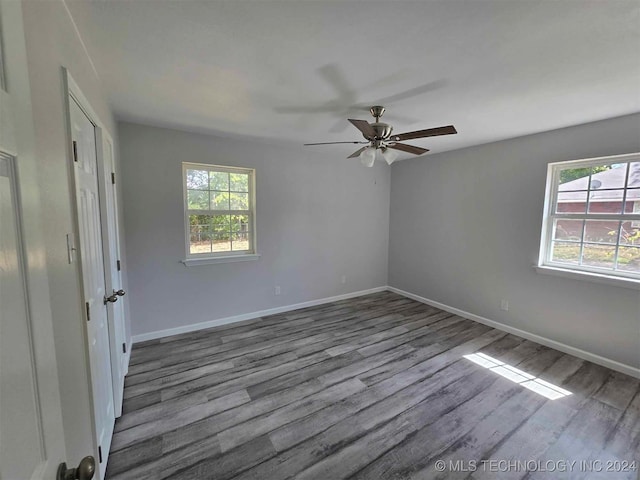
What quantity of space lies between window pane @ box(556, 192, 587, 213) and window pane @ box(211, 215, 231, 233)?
3.95m

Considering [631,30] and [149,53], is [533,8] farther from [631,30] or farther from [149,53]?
[149,53]

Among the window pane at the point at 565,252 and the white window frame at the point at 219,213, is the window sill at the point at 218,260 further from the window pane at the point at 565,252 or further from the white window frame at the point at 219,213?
the window pane at the point at 565,252

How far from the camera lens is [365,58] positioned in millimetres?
1652

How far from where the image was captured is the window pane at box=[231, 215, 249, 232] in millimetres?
3668

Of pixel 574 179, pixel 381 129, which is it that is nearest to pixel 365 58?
pixel 381 129

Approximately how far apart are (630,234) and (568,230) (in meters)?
0.47

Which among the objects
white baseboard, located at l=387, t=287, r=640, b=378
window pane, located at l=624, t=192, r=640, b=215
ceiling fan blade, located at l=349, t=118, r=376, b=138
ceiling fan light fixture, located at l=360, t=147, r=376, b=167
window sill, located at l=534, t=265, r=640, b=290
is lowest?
white baseboard, located at l=387, t=287, r=640, b=378

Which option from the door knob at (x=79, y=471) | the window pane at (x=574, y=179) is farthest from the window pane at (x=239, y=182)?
the window pane at (x=574, y=179)

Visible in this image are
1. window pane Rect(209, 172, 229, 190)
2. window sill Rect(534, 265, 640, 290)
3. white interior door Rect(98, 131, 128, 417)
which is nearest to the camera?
white interior door Rect(98, 131, 128, 417)

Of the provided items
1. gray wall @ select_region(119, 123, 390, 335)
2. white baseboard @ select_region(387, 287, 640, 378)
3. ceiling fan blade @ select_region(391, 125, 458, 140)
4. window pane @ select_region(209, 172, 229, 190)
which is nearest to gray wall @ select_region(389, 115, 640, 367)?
white baseboard @ select_region(387, 287, 640, 378)

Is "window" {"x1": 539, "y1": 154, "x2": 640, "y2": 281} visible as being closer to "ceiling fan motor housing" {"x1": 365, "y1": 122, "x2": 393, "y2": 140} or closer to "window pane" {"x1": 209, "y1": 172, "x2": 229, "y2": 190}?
"ceiling fan motor housing" {"x1": 365, "y1": 122, "x2": 393, "y2": 140}

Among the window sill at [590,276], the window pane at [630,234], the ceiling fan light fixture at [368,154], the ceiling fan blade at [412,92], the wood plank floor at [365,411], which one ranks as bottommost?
the wood plank floor at [365,411]

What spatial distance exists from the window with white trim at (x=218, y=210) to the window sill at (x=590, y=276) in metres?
3.57

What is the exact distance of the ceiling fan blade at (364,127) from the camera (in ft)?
6.68
